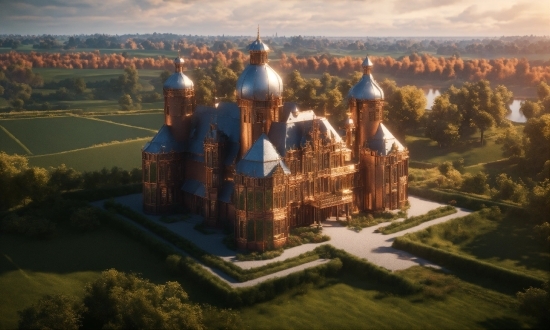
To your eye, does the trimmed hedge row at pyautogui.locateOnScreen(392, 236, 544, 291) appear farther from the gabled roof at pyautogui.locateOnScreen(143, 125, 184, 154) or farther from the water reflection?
the water reflection

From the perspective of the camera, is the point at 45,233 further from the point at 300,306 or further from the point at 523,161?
the point at 523,161

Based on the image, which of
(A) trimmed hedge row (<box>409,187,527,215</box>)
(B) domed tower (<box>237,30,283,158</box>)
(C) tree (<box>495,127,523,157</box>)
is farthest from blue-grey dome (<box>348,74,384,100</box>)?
(C) tree (<box>495,127,523,157</box>)

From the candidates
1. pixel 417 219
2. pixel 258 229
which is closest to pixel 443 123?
pixel 417 219

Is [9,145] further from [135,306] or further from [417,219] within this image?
[417,219]

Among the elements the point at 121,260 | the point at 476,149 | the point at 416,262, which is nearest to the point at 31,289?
the point at 121,260

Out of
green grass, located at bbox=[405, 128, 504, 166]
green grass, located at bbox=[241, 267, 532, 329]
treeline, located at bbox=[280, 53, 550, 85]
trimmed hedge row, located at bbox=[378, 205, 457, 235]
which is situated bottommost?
Result: green grass, located at bbox=[241, 267, 532, 329]

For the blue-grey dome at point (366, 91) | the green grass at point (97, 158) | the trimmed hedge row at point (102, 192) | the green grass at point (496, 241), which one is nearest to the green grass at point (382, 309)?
the green grass at point (496, 241)

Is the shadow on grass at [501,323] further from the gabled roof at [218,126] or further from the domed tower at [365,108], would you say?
the gabled roof at [218,126]

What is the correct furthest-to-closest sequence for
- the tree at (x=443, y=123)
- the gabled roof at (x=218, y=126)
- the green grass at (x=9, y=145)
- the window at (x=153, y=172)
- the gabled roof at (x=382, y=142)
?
the tree at (x=443, y=123)
the green grass at (x=9, y=145)
the gabled roof at (x=382, y=142)
the window at (x=153, y=172)
the gabled roof at (x=218, y=126)
